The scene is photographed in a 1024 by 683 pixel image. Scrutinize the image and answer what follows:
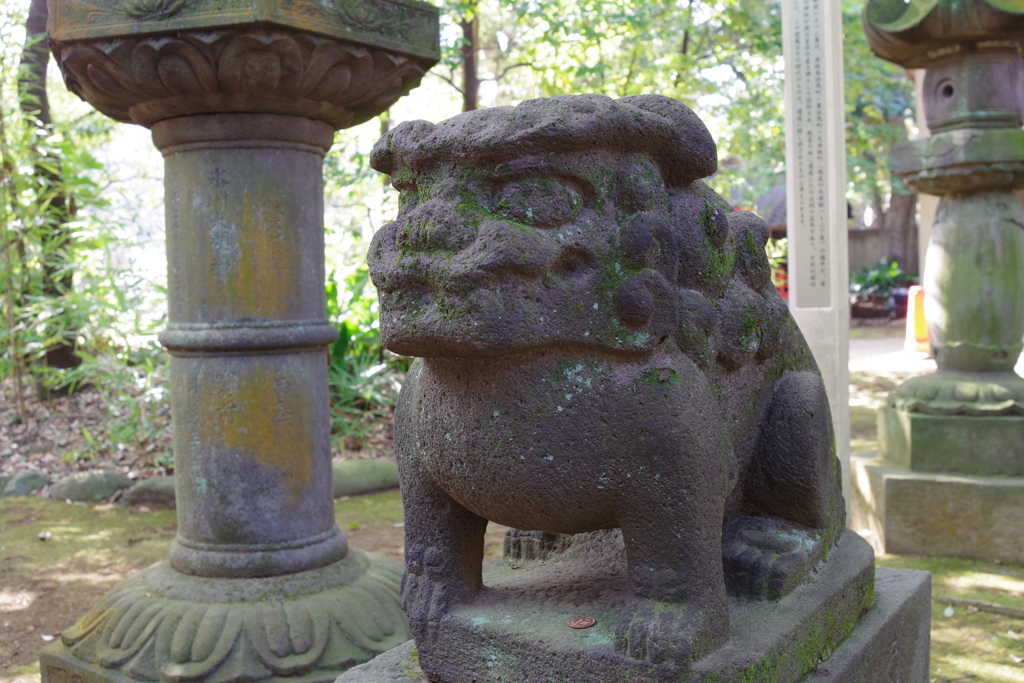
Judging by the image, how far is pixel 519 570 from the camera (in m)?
1.69

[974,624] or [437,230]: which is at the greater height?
[437,230]

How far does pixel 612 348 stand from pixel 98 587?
327 centimetres

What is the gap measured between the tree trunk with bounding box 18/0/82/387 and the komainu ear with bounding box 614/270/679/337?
594 cm

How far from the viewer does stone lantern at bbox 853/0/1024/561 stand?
367 centimetres

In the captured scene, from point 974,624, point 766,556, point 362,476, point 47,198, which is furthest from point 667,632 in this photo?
point 47,198

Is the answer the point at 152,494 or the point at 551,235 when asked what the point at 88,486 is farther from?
the point at 551,235

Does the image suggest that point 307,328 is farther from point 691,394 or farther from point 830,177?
point 830,177

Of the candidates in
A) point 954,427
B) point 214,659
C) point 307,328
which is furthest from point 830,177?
point 214,659

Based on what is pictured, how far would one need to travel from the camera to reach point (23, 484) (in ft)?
17.7

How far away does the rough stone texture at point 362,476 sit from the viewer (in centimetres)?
532

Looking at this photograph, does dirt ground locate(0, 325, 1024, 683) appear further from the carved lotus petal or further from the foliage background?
the carved lotus petal

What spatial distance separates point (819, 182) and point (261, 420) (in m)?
2.67

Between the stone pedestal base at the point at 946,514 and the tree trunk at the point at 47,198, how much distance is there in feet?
18.2

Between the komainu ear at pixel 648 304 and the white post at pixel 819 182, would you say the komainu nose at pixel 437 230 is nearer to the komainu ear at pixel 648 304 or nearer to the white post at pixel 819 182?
the komainu ear at pixel 648 304
